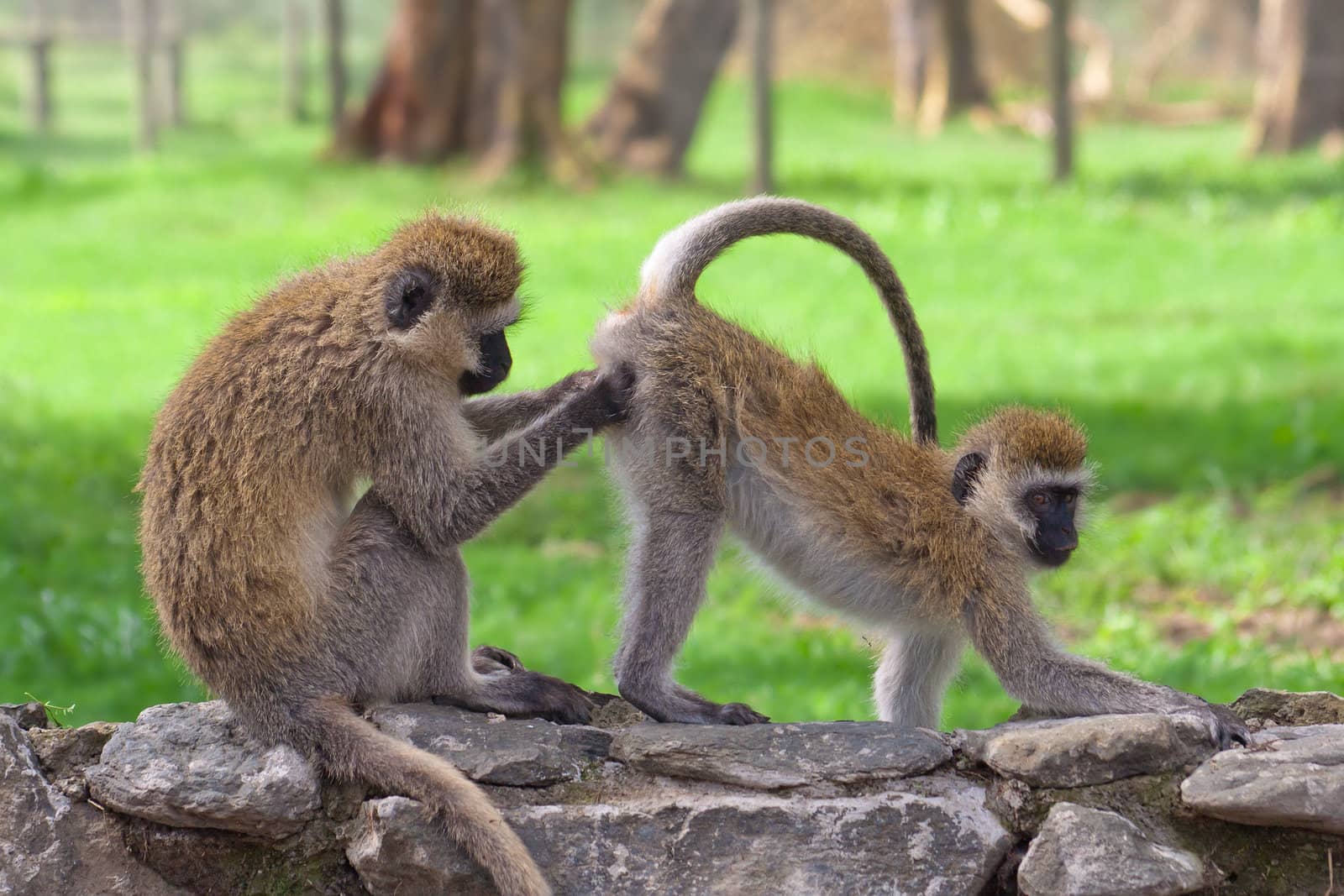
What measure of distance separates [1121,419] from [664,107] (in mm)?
11888

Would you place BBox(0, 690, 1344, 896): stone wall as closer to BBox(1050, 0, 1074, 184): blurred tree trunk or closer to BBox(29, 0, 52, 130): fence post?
BBox(1050, 0, 1074, 184): blurred tree trunk

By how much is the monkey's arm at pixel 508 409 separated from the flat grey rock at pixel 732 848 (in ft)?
4.21

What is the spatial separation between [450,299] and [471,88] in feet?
56.5

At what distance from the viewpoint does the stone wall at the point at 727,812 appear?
397 cm

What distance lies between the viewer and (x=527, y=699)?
4.52 meters

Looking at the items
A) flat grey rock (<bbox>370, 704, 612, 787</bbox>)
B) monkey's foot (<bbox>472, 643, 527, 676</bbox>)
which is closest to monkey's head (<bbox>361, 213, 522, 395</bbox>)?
monkey's foot (<bbox>472, 643, 527, 676</bbox>)

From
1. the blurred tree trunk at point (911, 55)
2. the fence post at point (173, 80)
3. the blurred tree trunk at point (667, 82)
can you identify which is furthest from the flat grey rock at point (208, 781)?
the blurred tree trunk at point (911, 55)

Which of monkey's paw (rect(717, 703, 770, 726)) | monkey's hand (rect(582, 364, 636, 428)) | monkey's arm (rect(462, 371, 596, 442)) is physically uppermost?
monkey's hand (rect(582, 364, 636, 428))

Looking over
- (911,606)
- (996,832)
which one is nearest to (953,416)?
(911,606)

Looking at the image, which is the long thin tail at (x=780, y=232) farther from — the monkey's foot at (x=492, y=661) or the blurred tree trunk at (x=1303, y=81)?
the blurred tree trunk at (x=1303, y=81)

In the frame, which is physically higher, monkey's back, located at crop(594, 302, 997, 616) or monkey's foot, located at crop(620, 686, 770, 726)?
monkey's back, located at crop(594, 302, 997, 616)

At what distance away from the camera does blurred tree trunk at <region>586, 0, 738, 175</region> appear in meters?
21.0

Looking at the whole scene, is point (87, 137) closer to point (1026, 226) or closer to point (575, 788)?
point (1026, 226)

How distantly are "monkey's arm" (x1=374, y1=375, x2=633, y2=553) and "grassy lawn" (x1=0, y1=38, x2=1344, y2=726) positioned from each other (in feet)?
2.02
